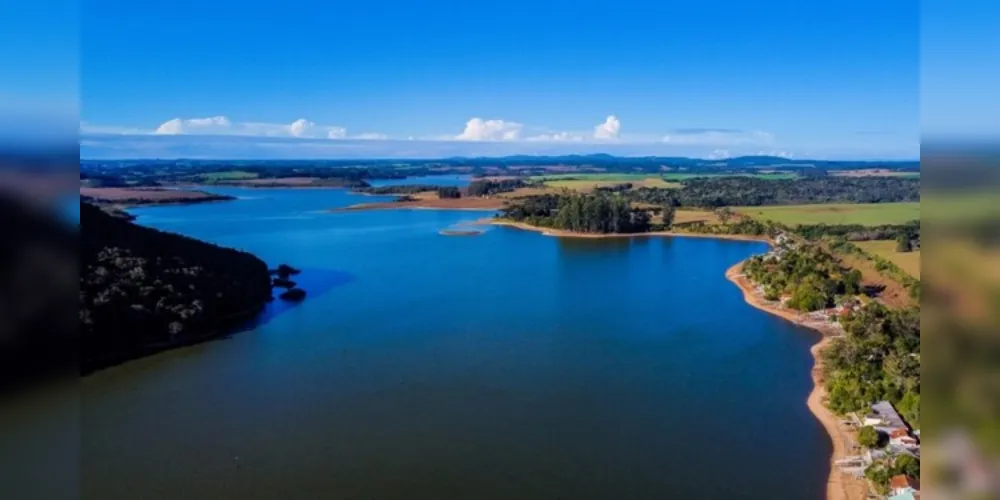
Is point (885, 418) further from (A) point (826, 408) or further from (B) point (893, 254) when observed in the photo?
(B) point (893, 254)

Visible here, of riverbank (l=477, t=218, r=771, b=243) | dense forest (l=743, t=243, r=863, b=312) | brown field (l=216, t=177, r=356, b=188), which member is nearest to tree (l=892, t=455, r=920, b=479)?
dense forest (l=743, t=243, r=863, b=312)

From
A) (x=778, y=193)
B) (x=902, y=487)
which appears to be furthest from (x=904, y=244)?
(x=778, y=193)

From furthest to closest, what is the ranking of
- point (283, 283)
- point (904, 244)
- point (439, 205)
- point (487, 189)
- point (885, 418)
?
1. point (487, 189)
2. point (439, 205)
3. point (904, 244)
4. point (283, 283)
5. point (885, 418)

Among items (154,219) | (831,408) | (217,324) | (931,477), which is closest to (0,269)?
(931,477)

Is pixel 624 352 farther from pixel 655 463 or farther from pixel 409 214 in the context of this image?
pixel 409 214

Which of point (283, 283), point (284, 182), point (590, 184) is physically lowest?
point (283, 283)

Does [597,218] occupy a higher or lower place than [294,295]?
higher

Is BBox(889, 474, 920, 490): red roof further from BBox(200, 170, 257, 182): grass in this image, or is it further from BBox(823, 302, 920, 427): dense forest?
BBox(200, 170, 257, 182): grass
